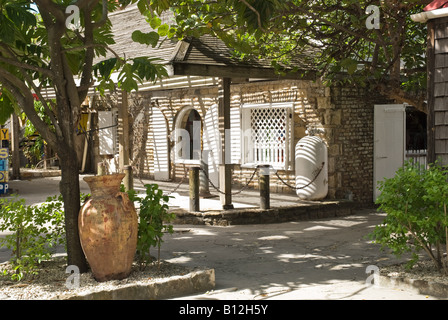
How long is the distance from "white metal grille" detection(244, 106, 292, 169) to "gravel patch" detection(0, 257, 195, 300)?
730 centimetres

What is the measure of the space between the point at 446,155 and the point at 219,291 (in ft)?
10.5

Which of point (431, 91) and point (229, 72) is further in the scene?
point (229, 72)

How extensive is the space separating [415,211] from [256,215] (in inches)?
207

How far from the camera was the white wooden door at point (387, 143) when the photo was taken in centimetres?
1286

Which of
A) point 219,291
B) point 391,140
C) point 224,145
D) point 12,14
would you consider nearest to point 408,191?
point 219,291

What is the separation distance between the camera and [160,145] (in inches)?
656

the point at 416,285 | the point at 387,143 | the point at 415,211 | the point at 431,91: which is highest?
the point at 431,91

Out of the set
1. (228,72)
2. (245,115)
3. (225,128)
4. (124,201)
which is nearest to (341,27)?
(228,72)

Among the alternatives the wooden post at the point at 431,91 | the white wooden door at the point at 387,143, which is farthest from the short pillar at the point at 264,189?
the wooden post at the point at 431,91

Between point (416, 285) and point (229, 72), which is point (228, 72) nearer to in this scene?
point (229, 72)

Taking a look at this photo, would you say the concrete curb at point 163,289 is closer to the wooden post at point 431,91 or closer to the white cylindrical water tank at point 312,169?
the wooden post at point 431,91

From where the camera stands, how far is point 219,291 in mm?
6094

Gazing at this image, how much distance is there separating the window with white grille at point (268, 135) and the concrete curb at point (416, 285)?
7.46m
